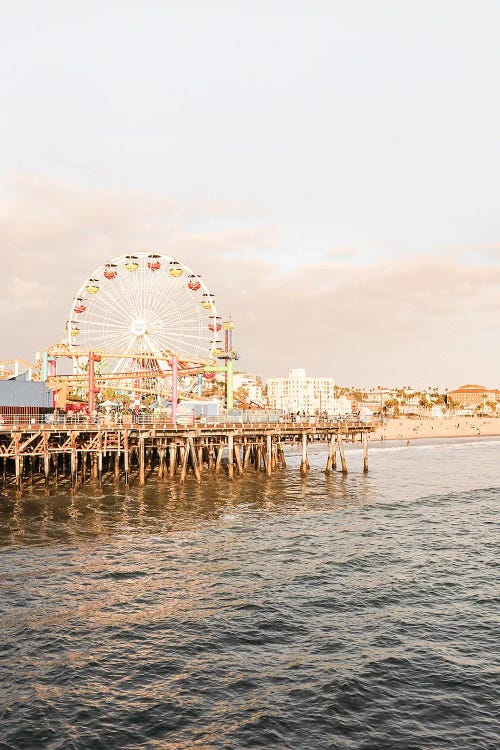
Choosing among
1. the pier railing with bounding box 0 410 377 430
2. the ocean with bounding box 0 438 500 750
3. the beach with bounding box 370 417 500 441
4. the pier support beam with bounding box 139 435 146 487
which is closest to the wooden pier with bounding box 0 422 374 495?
the pier support beam with bounding box 139 435 146 487

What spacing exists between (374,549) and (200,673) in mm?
14356

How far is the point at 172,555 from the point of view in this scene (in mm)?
25625

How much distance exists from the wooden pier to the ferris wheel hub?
1310 centimetres

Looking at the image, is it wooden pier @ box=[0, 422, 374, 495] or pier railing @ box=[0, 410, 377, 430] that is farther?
pier railing @ box=[0, 410, 377, 430]

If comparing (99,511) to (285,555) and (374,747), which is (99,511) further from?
(374,747)

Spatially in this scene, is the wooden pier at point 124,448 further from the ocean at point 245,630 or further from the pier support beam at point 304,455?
the ocean at point 245,630

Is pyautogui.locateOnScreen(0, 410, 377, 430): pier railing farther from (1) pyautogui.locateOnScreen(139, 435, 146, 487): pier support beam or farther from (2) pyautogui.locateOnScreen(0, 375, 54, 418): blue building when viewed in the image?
(1) pyautogui.locateOnScreen(139, 435, 146, 487): pier support beam

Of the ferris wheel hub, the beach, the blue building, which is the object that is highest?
the ferris wheel hub

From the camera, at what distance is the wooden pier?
41469 millimetres

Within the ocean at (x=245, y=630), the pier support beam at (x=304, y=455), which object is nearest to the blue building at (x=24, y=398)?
the ocean at (x=245, y=630)

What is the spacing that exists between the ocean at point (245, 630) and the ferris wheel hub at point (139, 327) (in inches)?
1209

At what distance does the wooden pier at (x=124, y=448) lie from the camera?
4147 centimetres

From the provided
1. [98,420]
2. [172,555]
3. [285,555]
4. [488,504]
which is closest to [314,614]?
[285,555]

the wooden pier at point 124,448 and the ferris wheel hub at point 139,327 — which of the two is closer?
the wooden pier at point 124,448
